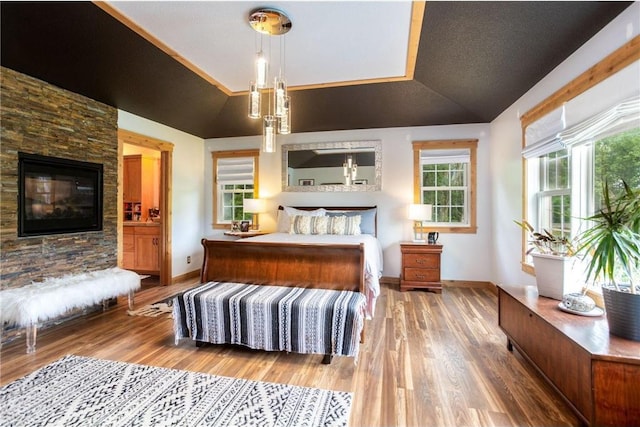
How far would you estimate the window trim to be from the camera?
192 cm

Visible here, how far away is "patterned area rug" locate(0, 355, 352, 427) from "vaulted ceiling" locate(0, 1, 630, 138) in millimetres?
2802

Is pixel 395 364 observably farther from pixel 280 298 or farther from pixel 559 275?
pixel 559 275

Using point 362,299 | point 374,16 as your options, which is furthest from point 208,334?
point 374,16

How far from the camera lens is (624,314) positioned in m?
1.60

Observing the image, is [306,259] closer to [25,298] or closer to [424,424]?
[424,424]

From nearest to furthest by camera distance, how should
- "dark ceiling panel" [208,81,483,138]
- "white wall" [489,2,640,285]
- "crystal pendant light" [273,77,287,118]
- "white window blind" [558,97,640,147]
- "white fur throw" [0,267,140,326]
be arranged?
"white window blind" [558,97,640,147] < "white wall" [489,2,640,285] < "crystal pendant light" [273,77,287,118] < "white fur throw" [0,267,140,326] < "dark ceiling panel" [208,81,483,138]

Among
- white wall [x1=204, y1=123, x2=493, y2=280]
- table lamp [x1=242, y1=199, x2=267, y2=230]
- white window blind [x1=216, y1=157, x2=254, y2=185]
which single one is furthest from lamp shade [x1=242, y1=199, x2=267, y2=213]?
white window blind [x1=216, y1=157, x2=254, y2=185]

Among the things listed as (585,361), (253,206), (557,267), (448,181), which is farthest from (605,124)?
(253,206)

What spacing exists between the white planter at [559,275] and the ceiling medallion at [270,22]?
2.82 m

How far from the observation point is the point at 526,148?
3.23 meters

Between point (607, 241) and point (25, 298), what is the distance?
4.31 meters

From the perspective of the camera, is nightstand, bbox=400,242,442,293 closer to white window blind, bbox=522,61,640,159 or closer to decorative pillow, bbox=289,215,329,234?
decorative pillow, bbox=289,215,329,234

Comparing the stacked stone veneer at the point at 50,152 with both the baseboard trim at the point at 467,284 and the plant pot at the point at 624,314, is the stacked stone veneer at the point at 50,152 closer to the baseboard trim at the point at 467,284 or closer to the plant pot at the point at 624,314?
the plant pot at the point at 624,314

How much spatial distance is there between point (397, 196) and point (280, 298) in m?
3.02
